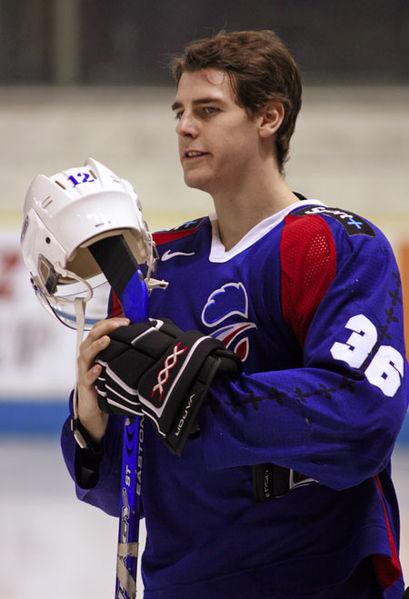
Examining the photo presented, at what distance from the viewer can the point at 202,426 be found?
1303 millimetres

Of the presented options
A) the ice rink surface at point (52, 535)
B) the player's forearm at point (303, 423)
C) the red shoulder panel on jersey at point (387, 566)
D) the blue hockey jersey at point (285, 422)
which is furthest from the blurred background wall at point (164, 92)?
the player's forearm at point (303, 423)

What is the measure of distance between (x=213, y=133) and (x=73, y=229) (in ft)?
0.95

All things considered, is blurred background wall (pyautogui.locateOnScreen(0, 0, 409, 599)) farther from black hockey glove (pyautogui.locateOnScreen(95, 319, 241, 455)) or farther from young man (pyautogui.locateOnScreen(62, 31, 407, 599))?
black hockey glove (pyautogui.locateOnScreen(95, 319, 241, 455))

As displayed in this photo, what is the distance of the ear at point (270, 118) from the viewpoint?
1.57 meters

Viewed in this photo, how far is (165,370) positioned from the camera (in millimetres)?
1273

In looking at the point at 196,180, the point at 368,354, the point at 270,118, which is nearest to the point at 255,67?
the point at 270,118

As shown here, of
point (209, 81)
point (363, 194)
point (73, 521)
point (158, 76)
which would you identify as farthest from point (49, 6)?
point (209, 81)

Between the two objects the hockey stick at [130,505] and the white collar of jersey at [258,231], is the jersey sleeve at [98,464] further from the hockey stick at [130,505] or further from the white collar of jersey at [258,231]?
the white collar of jersey at [258,231]

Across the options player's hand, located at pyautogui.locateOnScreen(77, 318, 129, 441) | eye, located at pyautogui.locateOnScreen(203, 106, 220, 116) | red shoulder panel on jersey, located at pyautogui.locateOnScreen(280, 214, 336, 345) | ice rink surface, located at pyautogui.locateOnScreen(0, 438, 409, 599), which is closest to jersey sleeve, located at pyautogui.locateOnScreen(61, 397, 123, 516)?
player's hand, located at pyautogui.locateOnScreen(77, 318, 129, 441)

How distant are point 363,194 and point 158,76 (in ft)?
4.83

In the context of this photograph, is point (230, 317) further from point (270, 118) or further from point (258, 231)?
point (270, 118)

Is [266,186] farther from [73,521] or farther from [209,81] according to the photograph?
[73,521]

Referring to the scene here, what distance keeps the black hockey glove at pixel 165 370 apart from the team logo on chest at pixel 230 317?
140mm

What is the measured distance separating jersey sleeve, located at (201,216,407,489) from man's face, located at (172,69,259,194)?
24cm
